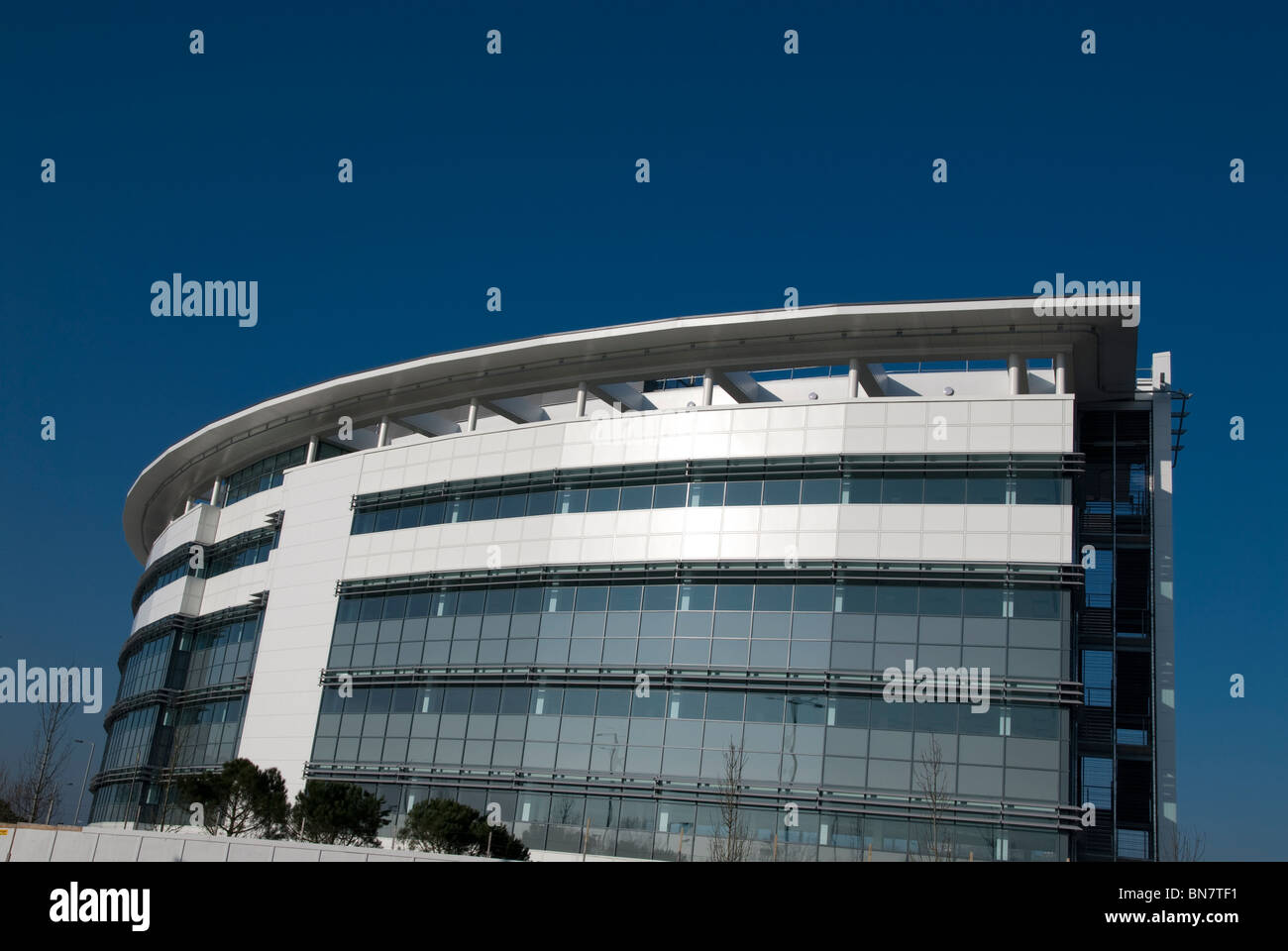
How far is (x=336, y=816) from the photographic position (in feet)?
110

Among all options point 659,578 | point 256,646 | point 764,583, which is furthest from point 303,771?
point 764,583

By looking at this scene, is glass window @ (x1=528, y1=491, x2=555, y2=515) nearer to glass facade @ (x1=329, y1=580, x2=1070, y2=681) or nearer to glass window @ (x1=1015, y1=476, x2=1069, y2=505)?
glass facade @ (x1=329, y1=580, x2=1070, y2=681)

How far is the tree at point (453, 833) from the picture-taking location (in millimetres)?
30734

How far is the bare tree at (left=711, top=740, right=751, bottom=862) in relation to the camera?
3019 cm

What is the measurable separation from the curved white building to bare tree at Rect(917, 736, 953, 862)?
0.11 meters

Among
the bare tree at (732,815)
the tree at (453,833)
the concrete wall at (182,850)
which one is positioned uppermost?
the bare tree at (732,815)

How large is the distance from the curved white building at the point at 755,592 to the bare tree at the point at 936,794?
112mm

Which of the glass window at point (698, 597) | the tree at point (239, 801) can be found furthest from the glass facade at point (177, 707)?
the glass window at point (698, 597)

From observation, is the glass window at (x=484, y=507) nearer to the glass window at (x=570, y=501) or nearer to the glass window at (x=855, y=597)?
the glass window at (x=570, y=501)

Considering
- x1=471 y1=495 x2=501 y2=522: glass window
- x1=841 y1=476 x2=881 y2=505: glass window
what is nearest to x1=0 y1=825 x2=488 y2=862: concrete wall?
x1=841 y1=476 x2=881 y2=505: glass window

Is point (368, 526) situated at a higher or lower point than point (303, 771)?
higher
